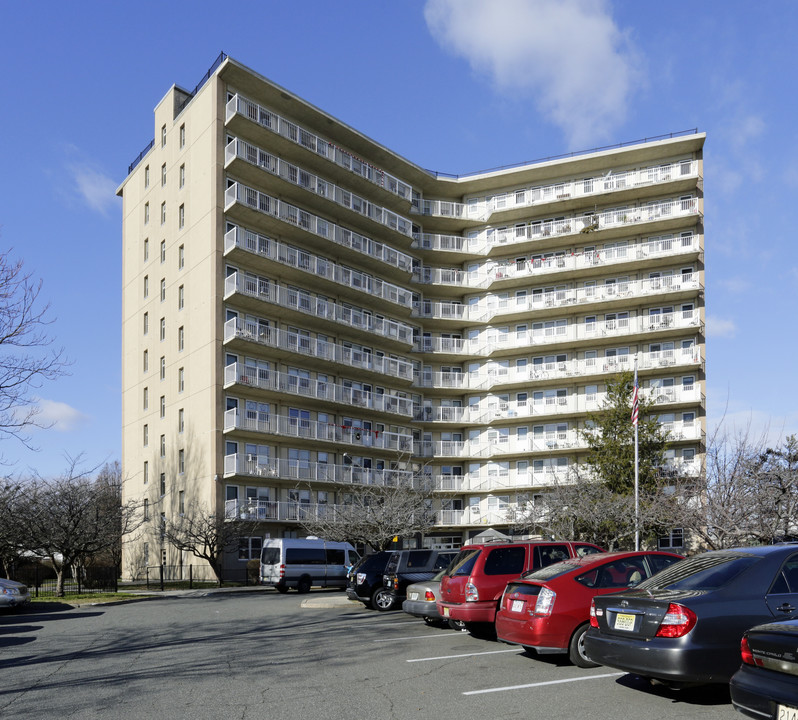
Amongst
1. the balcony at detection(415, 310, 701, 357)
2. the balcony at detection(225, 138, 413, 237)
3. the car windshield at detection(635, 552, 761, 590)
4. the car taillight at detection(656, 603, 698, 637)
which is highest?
the balcony at detection(225, 138, 413, 237)

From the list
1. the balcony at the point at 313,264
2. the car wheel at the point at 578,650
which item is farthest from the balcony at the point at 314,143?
the car wheel at the point at 578,650

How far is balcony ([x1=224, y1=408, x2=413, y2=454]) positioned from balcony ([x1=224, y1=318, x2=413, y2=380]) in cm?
377

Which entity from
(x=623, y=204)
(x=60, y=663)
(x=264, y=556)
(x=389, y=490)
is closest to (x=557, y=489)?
(x=389, y=490)

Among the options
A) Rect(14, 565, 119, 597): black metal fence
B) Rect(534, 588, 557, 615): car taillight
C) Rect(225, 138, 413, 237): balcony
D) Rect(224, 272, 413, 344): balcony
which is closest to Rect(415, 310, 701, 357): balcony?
Rect(224, 272, 413, 344): balcony

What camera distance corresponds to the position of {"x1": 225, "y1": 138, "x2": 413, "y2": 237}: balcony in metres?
45.1

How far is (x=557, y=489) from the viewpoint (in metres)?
40.8

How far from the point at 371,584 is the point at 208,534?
19.2 meters

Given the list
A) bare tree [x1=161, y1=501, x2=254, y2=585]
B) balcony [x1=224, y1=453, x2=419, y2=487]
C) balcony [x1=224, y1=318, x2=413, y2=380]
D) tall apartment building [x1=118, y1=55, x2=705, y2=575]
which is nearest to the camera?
bare tree [x1=161, y1=501, x2=254, y2=585]

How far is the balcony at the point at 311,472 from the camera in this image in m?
43.7

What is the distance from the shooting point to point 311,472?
47.2 m

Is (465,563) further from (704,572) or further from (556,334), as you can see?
(556,334)

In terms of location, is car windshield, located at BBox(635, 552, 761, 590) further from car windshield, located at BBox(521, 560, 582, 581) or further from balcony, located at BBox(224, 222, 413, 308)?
balcony, located at BBox(224, 222, 413, 308)

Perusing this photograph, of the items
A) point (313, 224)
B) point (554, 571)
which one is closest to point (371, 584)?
point (554, 571)

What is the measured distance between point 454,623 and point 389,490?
30952 millimetres
